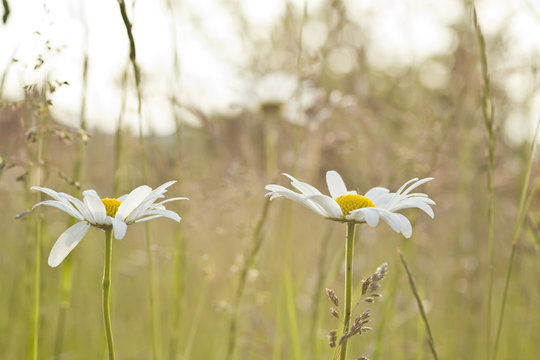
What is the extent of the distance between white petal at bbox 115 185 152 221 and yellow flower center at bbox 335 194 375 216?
0.27 metres

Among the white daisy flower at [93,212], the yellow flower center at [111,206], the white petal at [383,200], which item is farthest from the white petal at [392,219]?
the yellow flower center at [111,206]

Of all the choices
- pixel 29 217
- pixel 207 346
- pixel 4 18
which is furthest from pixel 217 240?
pixel 4 18

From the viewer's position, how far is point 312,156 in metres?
1.67

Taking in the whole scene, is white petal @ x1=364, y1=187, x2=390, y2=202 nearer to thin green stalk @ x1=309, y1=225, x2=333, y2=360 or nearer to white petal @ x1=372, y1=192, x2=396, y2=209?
white petal @ x1=372, y1=192, x2=396, y2=209

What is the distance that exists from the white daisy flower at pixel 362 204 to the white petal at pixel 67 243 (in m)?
0.24

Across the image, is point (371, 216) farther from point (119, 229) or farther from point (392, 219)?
point (119, 229)

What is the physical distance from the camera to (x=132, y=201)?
0.68 m

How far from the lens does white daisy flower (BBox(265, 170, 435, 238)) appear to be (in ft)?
2.06

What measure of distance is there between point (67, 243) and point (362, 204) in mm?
397

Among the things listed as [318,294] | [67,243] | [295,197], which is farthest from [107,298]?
[318,294]

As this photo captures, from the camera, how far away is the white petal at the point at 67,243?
2.06 feet

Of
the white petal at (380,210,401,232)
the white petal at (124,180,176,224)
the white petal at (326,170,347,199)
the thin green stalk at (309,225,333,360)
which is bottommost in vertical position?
the thin green stalk at (309,225,333,360)

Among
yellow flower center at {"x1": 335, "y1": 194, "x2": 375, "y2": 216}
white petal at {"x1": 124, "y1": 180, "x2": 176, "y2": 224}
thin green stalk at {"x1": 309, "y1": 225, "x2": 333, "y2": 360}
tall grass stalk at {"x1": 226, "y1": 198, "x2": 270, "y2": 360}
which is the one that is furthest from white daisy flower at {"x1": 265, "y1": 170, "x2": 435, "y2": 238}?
thin green stalk at {"x1": 309, "y1": 225, "x2": 333, "y2": 360}

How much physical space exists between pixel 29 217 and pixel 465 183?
156cm
